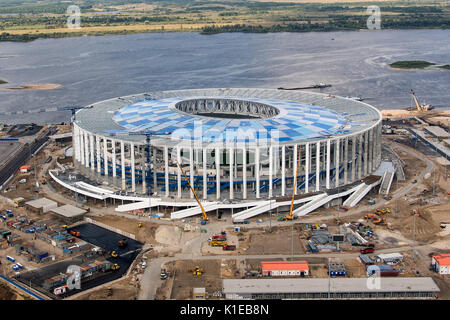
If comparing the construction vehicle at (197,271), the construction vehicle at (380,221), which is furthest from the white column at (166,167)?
the construction vehicle at (380,221)

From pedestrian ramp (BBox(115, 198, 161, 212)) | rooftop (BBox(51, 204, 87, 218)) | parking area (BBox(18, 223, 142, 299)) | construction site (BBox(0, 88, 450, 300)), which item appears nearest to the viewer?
construction site (BBox(0, 88, 450, 300))

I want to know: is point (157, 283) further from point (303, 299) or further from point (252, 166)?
point (252, 166)

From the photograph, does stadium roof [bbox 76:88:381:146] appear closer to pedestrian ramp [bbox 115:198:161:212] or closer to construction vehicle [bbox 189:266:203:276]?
pedestrian ramp [bbox 115:198:161:212]

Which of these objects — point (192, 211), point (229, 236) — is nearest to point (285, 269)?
point (229, 236)

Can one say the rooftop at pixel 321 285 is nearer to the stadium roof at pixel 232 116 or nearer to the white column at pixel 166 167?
the white column at pixel 166 167

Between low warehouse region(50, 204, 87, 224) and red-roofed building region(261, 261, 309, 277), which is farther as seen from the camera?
low warehouse region(50, 204, 87, 224)

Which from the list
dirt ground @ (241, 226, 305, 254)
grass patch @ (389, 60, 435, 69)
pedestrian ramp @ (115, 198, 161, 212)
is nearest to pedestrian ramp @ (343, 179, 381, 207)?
dirt ground @ (241, 226, 305, 254)

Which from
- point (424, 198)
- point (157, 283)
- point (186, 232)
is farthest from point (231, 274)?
point (424, 198)
